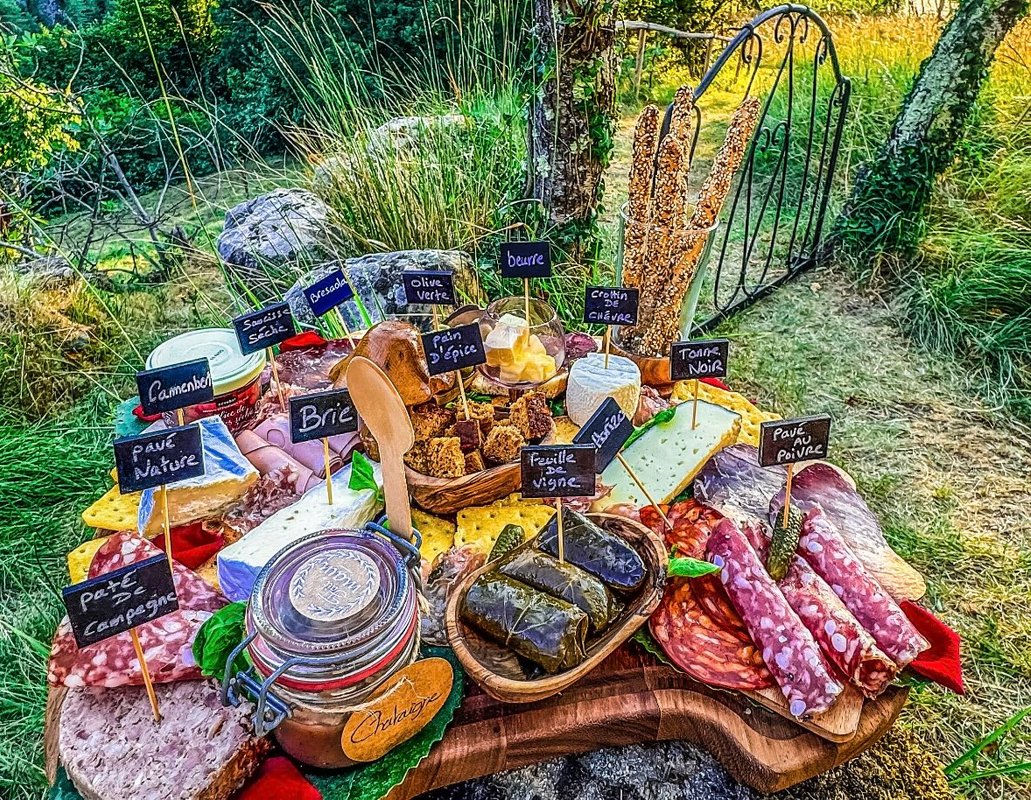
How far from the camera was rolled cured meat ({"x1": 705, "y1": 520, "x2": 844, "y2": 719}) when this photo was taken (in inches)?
52.8

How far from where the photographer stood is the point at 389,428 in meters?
1.46

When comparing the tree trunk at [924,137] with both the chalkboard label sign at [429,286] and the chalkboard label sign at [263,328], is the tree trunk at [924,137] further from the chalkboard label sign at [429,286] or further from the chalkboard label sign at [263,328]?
the chalkboard label sign at [263,328]

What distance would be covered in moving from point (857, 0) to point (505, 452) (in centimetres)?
893

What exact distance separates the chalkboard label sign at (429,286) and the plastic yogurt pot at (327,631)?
2.95ft

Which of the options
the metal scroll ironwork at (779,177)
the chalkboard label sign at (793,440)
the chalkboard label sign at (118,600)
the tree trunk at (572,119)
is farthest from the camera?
the metal scroll ironwork at (779,177)

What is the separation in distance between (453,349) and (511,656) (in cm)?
72

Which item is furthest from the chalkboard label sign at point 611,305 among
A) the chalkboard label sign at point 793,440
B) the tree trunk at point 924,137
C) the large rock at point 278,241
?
the tree trunk at point 924,137

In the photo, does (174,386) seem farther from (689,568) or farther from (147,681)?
(689,568)

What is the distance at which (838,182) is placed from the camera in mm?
4914

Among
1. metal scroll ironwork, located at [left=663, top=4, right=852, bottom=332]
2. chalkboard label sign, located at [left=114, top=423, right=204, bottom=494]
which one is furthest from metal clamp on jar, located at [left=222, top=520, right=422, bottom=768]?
metal scroll ironwork, located at [left=663, top=4, right=852, bottom=332]

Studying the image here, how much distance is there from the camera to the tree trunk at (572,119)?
310cm

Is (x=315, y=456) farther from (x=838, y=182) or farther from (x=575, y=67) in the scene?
(x=838, y=182)

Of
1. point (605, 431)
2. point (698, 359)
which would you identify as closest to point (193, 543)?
point (605, 431)

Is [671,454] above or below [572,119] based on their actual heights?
below
